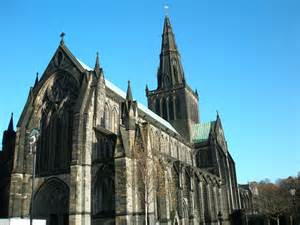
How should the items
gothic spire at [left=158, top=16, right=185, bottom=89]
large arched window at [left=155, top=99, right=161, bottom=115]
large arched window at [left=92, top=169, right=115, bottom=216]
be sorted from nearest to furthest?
large arched window at [left=92, top=169, right=115, bottom=216] < large arched window at [left=155, top=99, right=161, bottom=115] < gothic spire at [left=158, top=16, right=185, bottom=89]

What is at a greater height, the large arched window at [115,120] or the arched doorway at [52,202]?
the large arched window at [115,120]

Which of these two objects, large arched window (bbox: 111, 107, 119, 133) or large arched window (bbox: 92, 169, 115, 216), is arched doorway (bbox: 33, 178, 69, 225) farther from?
large arched window (bbox: 111, 107, 119, 133)

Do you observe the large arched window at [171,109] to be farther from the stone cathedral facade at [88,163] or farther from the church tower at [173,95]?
the stone cathedral facade at [88,163]

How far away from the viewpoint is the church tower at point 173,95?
65312mm

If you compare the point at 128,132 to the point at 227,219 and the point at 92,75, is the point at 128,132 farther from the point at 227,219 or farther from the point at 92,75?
the point at 227,219

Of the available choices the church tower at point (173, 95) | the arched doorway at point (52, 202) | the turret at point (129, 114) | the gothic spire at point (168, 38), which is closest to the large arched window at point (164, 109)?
the church tower at point (173, 95)

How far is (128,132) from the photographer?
33.2 meters

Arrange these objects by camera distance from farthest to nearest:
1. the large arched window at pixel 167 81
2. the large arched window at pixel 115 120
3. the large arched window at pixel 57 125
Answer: the large arched window at pixel 167 81
the large arched window at pixel 115 120
the large arched window at pixel 57 125

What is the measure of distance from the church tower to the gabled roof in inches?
44.5

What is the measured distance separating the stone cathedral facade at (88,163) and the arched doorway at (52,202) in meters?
0.10

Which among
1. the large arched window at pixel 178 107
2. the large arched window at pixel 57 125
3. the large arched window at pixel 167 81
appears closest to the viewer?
the large arched window at pixel 57 125

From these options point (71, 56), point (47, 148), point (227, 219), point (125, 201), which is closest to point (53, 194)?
point (47, 148)

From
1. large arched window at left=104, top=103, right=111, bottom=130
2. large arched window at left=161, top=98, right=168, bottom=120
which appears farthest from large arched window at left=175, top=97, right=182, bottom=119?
large arched window at left=104, top=103, right=111, bottom=130

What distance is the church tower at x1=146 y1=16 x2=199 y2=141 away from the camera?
65312 millimetres
